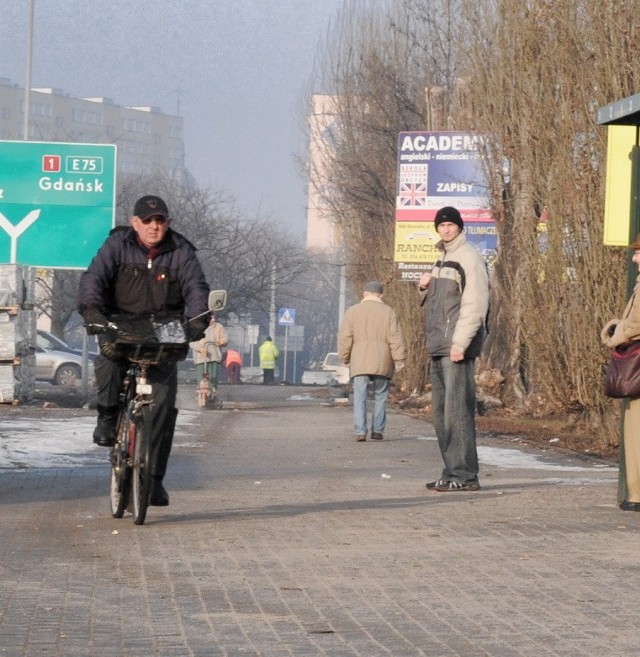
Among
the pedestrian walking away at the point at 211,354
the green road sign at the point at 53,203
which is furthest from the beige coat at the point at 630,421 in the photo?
the pedestrian walking away at the point at 211,354

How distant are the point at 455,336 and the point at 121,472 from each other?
299cm

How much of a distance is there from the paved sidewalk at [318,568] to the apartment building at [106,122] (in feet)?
484

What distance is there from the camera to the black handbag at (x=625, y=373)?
399 inches

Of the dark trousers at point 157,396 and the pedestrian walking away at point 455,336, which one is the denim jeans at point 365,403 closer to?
the pedestrian walking away at point 455,336

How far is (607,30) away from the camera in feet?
55.3

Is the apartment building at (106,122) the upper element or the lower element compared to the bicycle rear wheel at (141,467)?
upper

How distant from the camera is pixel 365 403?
18203 millimetres

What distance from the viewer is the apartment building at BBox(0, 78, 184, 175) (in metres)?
163

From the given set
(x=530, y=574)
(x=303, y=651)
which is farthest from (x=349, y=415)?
(x=303, y=651)

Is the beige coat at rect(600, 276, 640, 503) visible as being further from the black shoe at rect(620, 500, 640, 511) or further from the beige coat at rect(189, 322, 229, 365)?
the beige coat at rect(189, 322, 229, 365)

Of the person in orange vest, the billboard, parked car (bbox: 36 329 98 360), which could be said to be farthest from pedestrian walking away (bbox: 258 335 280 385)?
the billboard

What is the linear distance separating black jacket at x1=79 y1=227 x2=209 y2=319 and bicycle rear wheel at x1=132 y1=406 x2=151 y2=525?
60 cm

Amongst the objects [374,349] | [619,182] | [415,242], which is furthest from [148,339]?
[415,242]

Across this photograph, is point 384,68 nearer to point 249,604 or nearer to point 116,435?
point 116,435
